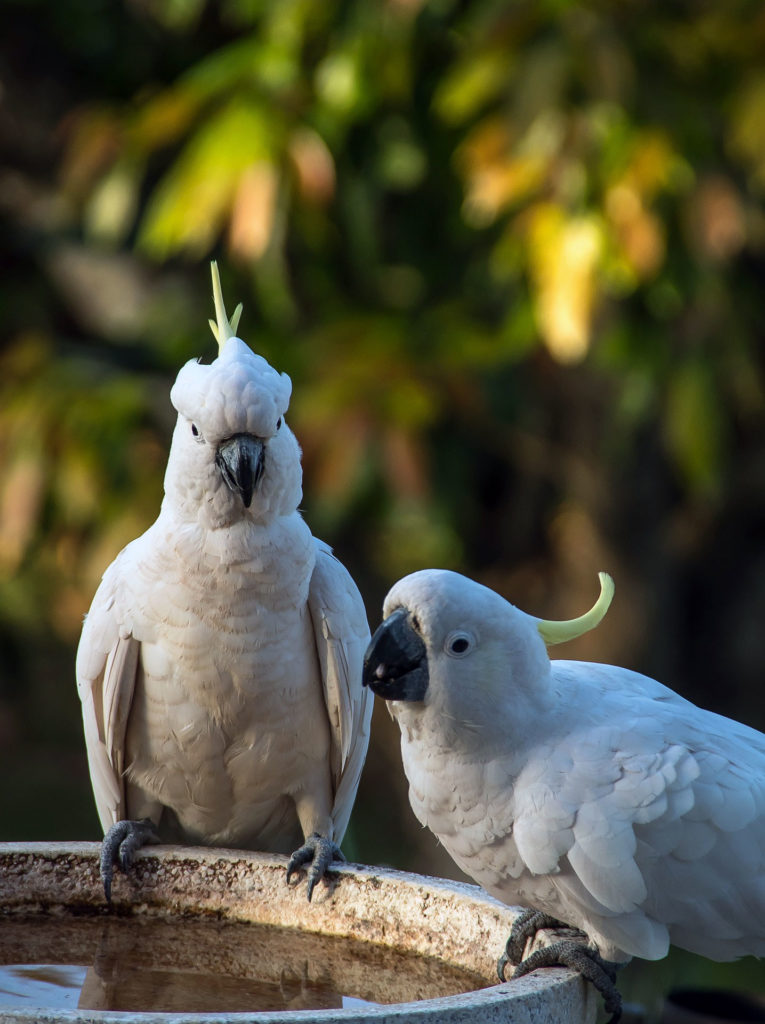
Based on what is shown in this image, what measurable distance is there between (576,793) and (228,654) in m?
0.64

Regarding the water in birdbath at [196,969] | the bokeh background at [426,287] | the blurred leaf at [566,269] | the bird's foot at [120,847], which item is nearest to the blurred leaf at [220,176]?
the bokeh background at [426,287]

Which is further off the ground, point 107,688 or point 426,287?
point 426,287

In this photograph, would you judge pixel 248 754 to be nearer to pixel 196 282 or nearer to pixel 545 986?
pixel 545 986

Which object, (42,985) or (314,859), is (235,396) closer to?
(314,859)

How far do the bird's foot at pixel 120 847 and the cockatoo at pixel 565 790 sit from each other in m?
0.49

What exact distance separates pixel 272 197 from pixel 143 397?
3.15 feet

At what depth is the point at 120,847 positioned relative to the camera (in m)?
1.85

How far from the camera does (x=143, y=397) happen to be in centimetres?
382

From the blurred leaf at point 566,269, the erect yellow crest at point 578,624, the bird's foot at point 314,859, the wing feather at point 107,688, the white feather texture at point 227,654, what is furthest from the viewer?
the blurred leaf at point 566,269

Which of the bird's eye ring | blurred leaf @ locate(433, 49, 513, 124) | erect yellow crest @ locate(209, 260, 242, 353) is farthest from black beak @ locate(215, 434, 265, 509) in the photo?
blurred leaf @ locate(433, 49, 513, 124)

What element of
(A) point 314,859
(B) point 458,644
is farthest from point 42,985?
(B) point 458,644

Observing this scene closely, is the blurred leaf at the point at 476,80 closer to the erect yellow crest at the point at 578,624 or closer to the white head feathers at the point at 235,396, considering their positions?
the white head feathers at the point at 235,396

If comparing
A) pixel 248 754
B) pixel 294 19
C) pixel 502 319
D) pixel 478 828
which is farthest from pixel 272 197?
pixel 478 828

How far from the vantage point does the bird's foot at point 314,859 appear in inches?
69.2
